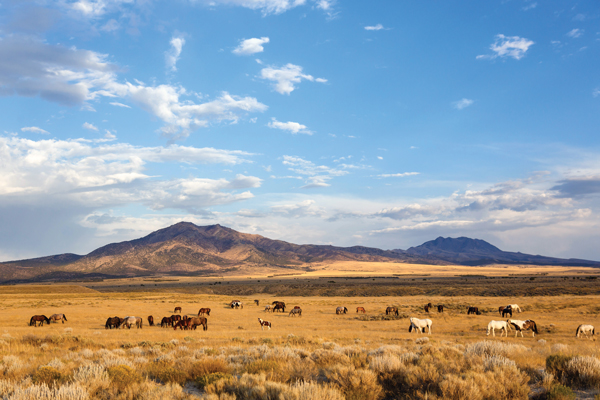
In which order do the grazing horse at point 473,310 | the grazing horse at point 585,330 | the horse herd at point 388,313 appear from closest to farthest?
the grazing horse at point 585,330 < the horse herd at point 388,313 < the grazing horse at point 473,310

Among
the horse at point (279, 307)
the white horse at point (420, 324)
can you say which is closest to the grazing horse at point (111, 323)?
the horse at point (279, 307)

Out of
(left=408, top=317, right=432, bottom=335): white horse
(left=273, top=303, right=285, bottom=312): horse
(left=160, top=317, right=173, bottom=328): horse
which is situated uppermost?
(left=408, top=317, right=432, bottom=335): white horse

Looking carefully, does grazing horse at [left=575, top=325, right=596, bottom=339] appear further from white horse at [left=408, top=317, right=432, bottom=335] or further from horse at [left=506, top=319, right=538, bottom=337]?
white horse at [left=408, top=317, right=432, bottom=335]

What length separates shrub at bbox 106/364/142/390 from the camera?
8.01m

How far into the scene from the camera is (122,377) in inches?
327

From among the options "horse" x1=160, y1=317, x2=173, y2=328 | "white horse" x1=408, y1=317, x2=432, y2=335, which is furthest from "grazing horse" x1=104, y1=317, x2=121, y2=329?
"white horse" x1=408, y1=317, x2=432, y2=335

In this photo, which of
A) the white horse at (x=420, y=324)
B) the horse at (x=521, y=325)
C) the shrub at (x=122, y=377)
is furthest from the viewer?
the white horse at (x=420, y=324)

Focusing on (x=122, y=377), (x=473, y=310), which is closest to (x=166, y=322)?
(x=122, y=377)

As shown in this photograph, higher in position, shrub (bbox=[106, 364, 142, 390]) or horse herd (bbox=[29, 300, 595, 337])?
shrub (bbox=[106, 364, 142, 390])

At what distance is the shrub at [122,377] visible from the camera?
26.3 feet

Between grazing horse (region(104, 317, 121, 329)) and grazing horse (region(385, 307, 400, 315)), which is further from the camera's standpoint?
grazing horse (region(385, 307, 400, 315))

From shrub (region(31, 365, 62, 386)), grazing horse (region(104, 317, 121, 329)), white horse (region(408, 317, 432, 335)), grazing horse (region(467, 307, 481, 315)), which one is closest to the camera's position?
shrub (region(31, 365, 62, 386))

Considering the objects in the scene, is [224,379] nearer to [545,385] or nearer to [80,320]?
[545,385]

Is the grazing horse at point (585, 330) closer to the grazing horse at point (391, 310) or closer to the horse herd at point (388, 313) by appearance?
the horse herd at point (388, 313)
